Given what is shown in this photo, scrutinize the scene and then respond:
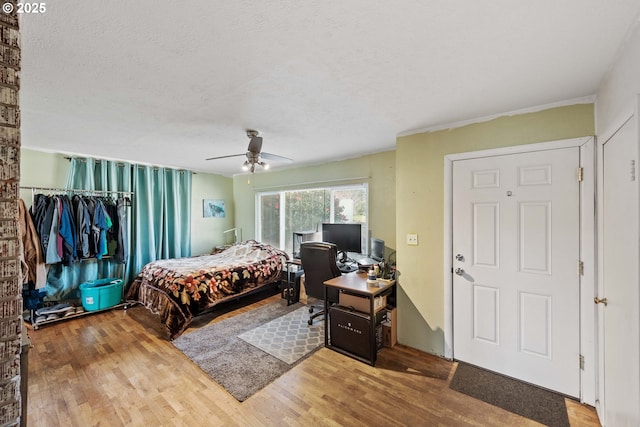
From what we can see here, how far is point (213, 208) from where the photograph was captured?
219 inches

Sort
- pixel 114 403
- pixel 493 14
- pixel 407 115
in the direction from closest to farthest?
pixel 493 14 < pixel 114 403 < pixel 407 115

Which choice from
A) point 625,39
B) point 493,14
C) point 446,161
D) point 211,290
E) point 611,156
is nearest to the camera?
point 493,14

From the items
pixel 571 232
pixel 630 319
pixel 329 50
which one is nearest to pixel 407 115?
pixel 329 50

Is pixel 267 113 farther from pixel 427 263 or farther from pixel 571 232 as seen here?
pixel 571 232

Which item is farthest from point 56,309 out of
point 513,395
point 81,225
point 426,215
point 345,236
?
point 513,395

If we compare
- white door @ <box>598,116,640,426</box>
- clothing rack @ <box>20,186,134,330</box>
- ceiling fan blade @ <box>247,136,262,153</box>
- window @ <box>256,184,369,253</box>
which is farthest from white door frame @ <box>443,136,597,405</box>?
clothing rack @ <box>20,186,134,330</box>

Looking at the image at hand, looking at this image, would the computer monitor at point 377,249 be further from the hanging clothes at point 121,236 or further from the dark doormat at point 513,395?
the hanging clothes at point 121,236

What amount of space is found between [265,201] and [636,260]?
16.4ft

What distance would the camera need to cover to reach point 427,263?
2650 mm

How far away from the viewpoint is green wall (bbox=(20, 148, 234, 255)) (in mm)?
3570

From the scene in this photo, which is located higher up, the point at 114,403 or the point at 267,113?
the point at 267,113

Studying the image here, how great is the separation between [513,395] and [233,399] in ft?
7.01

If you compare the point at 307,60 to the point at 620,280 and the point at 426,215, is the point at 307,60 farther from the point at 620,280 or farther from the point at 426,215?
the point at 620,280

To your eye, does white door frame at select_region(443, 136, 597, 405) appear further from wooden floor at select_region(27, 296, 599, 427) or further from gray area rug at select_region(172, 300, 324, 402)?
gray area rug at select_region(172, 300, 324, 402)
